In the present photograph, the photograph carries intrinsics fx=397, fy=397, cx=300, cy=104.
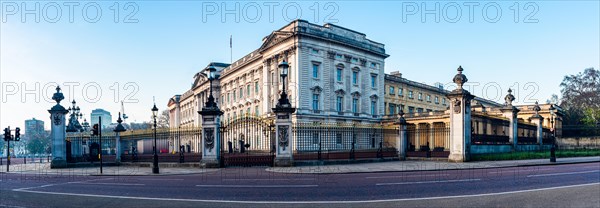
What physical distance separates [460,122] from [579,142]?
3988 cm

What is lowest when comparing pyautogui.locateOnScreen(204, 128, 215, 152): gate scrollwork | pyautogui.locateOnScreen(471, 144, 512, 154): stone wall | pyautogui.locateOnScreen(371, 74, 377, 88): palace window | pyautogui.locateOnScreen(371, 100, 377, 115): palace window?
pyautogui.locateOnScreen(471, 144, 512, 154): stone wall

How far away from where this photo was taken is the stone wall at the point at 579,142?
50319mm

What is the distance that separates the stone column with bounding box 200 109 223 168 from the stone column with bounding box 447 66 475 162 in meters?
14.1

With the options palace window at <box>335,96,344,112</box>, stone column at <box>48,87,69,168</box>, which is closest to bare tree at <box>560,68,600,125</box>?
palace window at <box>335,96,344,112</box>

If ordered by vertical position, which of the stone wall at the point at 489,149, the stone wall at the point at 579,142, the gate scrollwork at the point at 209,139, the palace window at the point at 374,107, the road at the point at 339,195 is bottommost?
the stone wall at the point at 579,142

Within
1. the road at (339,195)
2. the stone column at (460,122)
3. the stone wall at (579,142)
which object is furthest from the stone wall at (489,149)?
the stone wall at (579,142)

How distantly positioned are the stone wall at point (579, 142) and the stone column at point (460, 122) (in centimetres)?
3382

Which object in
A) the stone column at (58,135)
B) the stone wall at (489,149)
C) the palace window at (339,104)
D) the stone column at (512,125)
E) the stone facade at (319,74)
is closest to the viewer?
the stone wall at (489,149)

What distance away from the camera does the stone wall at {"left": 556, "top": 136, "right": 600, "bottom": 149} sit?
5032 centimetres

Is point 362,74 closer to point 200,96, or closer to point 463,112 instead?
point 463,112

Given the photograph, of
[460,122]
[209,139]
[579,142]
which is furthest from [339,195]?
[579,142]

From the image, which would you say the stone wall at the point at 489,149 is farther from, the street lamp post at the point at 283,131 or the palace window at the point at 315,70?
the palace window at the point at 315,70

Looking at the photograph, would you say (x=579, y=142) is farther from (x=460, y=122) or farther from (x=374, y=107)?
(x=460, y=122)

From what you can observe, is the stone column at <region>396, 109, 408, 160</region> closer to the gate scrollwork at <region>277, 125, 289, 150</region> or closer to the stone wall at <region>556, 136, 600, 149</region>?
the gate scrollwork at <region>277, 125, 289, 150</region>
